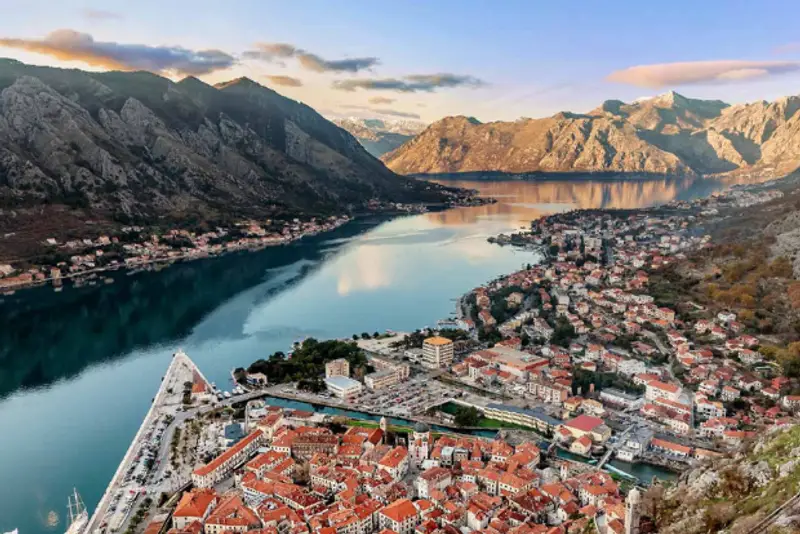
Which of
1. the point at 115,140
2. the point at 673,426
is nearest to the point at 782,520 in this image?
the point at 673,426

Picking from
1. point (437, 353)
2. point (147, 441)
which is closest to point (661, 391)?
point (437, 353)

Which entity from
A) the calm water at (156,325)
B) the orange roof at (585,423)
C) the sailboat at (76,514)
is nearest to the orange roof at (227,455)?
the sailboat at (76,514)

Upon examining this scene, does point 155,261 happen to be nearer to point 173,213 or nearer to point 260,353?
point 173,213

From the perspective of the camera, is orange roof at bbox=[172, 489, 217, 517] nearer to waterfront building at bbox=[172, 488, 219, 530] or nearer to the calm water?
waterfront building at bbox=[172, 488, 219, 530]

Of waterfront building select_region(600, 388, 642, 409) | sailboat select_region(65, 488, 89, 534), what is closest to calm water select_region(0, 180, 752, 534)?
sailboat select_region(65, 488, 89, 534)

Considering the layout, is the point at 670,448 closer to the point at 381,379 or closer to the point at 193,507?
the point at 381,379

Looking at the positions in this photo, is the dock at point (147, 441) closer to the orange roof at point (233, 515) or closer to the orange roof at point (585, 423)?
the orange roof at point (233, 515)
